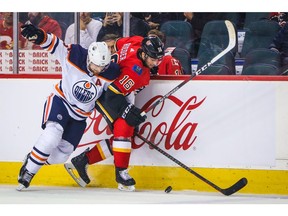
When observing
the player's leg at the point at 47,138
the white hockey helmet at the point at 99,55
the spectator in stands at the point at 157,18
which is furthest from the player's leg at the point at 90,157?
the spectator in stands at the point at 157,18

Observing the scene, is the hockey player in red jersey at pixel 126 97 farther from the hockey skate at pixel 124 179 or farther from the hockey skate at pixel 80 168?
the hockey skate at pixel 80 168

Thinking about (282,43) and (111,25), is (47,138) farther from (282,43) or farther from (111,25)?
(282,43)

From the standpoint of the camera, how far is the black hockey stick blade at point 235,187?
5324 millimetres

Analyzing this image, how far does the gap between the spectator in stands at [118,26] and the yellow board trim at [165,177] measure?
83 centimetres

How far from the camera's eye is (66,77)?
5352 millimetres

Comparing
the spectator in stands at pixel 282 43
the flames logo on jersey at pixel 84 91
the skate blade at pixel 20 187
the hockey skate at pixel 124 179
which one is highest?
the spectator in stands at pixel 282 43

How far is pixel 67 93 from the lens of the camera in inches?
212

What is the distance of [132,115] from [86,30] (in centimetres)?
79

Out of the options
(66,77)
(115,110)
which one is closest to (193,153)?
(115,110)

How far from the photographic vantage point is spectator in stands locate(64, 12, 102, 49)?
575 cm

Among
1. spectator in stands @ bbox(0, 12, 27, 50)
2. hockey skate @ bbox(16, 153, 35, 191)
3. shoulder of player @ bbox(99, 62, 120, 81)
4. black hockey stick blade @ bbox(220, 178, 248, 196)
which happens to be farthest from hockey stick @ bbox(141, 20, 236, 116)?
spectator in stands @ bbox(0, 12, 27, 50)
